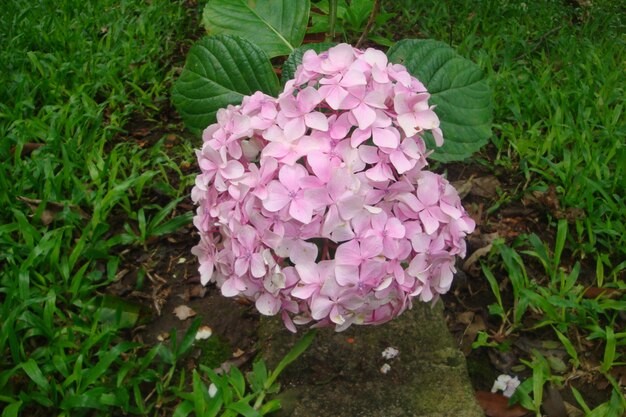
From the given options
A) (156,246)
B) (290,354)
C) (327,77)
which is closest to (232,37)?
(327,77)

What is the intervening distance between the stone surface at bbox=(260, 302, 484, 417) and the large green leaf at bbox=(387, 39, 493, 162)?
1.77 ft

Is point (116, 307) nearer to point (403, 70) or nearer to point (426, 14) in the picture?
point (403, 70)

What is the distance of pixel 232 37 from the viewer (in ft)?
4.62

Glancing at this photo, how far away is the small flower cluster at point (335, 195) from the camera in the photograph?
109cm

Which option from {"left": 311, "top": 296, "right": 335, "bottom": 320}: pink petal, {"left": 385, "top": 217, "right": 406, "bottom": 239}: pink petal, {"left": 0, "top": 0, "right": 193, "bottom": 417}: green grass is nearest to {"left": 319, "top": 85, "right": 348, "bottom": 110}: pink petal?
{"left": 385, "top": 217, "right": 406, "bottom": 239}: pink petal

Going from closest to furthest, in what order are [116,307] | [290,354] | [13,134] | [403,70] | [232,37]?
[403,70] < [232,37] < [290,354] < [116,307] < [13,134]

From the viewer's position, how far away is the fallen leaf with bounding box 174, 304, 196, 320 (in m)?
1.86

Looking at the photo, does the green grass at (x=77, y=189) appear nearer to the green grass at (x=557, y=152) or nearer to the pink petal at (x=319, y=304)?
the pink petal at (x=319, y=304)

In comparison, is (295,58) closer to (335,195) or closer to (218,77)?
(218,77)

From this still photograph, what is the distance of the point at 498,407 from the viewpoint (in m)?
1.62

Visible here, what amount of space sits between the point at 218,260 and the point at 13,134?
1487mm

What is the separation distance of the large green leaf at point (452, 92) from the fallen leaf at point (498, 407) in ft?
2.13

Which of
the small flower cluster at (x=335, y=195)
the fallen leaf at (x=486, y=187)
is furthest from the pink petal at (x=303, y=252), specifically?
the fallen leaf at (x=486, y=187)

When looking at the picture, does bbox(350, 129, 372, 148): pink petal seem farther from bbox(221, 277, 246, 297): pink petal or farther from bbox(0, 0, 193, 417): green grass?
bbox(0, 0, 193, 417): green grass
